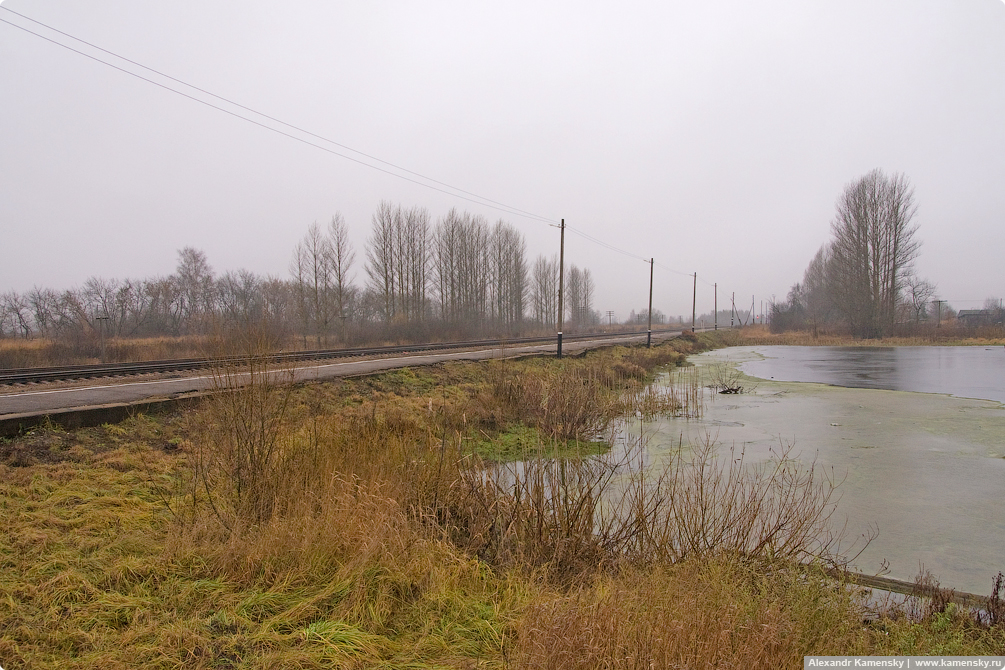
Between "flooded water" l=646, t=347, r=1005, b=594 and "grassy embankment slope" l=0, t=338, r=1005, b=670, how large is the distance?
157cm

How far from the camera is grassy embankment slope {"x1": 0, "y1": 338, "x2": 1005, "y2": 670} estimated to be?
2789mm

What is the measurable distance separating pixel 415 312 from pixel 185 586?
127 ft

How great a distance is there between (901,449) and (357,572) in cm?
999

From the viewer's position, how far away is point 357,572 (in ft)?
11.9

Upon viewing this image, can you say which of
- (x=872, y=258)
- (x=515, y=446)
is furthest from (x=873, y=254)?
(x=515, y=446)

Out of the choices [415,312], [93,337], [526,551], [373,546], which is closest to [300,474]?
[373,546]

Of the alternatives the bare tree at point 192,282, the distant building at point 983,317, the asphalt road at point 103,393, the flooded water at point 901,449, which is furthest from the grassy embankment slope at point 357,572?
the distant building at point 983,317

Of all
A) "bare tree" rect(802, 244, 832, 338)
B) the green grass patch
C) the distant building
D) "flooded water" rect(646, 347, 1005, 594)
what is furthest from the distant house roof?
the green grass patch

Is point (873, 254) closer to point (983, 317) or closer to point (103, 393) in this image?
point (983, 317)

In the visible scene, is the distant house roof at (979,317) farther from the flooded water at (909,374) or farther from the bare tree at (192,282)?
the bare tree at (192,282)

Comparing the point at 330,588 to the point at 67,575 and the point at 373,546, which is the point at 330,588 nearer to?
the point at 373,546

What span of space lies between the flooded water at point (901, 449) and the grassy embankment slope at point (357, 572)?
1.57m

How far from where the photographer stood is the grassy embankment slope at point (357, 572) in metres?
2.79

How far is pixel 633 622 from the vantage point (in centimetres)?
286
